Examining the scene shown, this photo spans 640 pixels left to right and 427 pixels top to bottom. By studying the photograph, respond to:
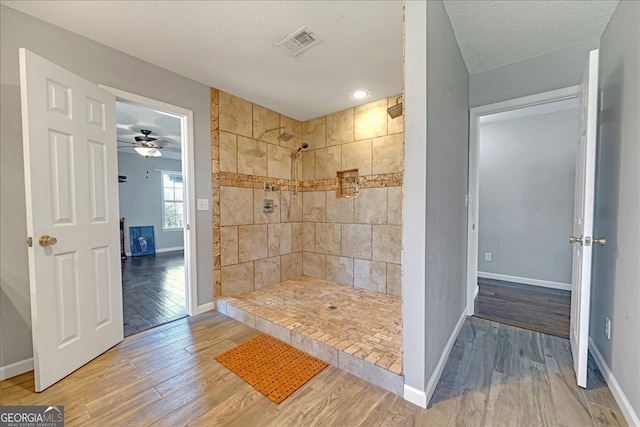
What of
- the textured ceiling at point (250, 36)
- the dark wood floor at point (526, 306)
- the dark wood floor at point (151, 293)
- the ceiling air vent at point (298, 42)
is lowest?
the dark wood floor at point (151, 293)

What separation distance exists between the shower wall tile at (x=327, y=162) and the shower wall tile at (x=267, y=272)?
1.34m

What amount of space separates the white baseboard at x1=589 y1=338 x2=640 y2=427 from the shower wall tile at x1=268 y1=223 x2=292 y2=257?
3129 millimetres

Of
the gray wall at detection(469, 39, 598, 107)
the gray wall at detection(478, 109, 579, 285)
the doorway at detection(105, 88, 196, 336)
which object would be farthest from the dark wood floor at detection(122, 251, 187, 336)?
the gray wall at detection(478, 109, 579, 285)

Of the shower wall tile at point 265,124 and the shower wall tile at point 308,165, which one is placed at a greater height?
the shower wall tile at point 265,124

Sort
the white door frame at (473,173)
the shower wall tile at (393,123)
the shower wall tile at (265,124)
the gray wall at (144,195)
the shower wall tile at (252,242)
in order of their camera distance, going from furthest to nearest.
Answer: the gray wall at (144,195) → the shower wall tile at (265,124) → the shower wall tile at (252,242) → the shower wall tile at (393,123) → the white door frame at (473,173)

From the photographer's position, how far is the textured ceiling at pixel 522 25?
1.73 metres

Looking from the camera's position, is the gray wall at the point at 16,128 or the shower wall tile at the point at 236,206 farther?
the shower wall tile at the point at 236,206

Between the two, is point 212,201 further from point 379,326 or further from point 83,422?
point 379,326

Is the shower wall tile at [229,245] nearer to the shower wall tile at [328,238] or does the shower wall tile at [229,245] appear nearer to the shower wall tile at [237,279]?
the shower wall tile at [237,279]

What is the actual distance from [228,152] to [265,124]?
2.28 feet

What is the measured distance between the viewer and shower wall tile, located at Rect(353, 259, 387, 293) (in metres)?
3.23

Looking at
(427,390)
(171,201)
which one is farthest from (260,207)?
(171,201)

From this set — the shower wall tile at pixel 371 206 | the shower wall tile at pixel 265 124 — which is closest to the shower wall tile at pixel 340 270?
the shower wall tile at pixel 371 206

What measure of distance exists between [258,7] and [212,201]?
1.85 metres
